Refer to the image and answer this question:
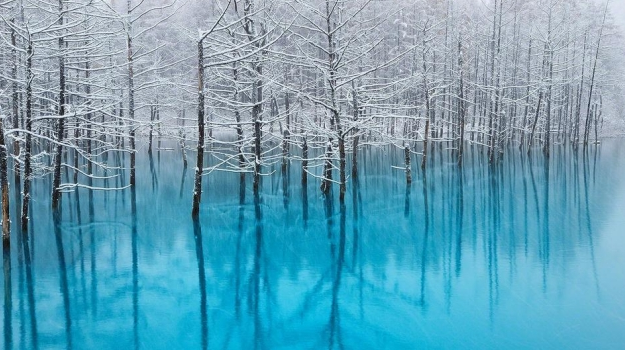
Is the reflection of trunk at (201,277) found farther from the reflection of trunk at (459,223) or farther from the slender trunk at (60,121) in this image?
the reflection of trunk at (459,223)

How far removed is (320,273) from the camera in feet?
40.0

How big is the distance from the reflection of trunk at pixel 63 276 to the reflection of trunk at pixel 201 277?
2.17 meters

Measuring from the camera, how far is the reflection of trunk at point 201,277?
8.88 meters

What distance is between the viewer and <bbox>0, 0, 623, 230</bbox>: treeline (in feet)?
54.5

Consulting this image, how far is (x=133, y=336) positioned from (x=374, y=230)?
9.53 metres

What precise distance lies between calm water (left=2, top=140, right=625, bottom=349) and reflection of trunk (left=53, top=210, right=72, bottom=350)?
0.18 feet

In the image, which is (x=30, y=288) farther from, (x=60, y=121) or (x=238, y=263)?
(x=60, y=121)

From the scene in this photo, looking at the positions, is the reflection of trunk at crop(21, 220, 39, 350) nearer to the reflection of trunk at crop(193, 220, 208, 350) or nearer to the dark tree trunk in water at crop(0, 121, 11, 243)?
the dark tree trunk in water at crop(0, 121, 11, 243)

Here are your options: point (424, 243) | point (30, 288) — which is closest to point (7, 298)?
point (30, 288)

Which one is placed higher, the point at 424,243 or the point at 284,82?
the point at 284,82

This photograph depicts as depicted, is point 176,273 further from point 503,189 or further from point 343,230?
point 503,189

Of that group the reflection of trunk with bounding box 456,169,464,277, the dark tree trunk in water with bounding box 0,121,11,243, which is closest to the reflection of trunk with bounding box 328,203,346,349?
the reflection of trunk with bounding box 456,169,464,277

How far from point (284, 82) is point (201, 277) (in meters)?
26.4

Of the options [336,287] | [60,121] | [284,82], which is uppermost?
[284,82]
